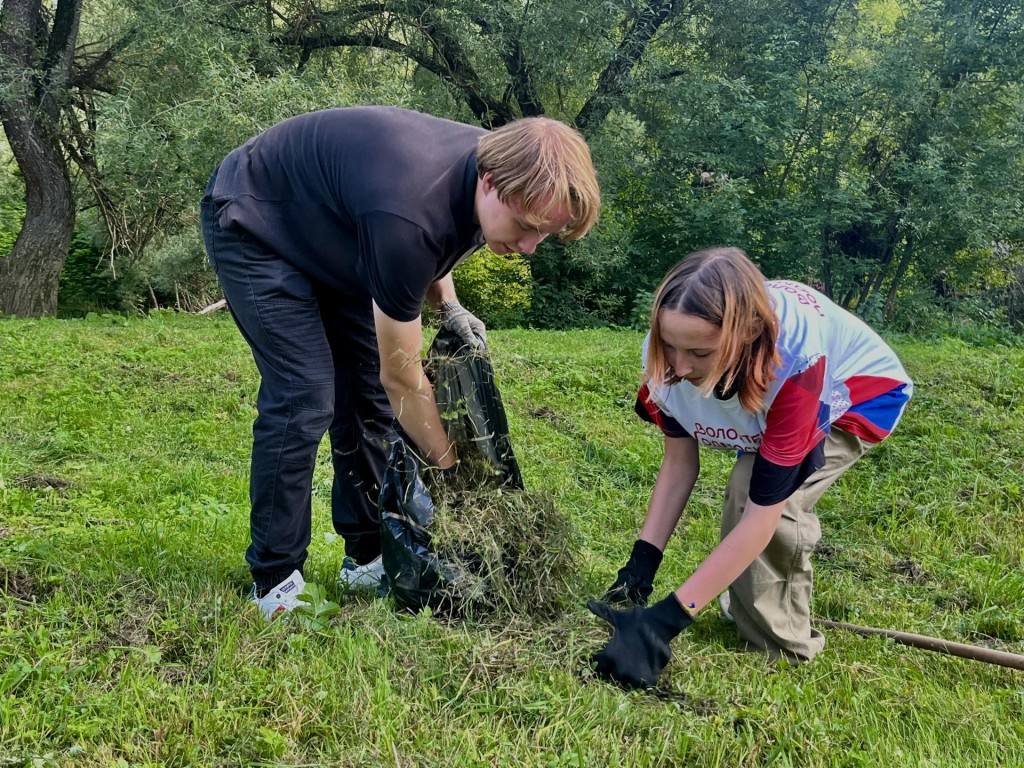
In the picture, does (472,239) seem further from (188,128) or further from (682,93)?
(682,93)

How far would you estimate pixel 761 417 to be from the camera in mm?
2455

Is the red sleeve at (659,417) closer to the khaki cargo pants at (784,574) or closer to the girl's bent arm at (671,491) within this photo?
the girl's bent arm at (671,491)

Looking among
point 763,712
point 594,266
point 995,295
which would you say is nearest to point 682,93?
point 594,266

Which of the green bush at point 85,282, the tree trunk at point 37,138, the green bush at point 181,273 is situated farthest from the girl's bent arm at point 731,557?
the green bush at point 85,282

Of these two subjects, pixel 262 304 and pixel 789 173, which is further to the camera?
pixel 789 173

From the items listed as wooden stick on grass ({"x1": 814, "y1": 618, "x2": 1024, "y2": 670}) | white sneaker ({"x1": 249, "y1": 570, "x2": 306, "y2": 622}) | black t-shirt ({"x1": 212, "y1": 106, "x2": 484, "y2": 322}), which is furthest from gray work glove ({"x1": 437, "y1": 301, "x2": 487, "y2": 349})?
wooden stick on grass ({"x1": 814, "y1": 618, "x2": 1024, "y2": 670})

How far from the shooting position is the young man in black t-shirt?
203 centimetres

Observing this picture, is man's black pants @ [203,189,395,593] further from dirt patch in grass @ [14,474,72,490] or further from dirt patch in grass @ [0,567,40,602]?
dirt patch in grass @ [14,474,72,490]

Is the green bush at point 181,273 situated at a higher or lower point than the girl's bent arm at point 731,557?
lower

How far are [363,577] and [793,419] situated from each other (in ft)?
4.97

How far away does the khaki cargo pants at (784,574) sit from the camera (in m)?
2.66

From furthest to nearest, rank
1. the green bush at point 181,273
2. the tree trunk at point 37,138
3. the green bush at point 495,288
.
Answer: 1. the green bush at point 495,288
2. the green bush at point 181,273
3. the tree trunk at point 37,138

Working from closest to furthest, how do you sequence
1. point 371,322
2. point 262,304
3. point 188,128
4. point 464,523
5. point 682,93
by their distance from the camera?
point 262,304 → point 464,523 → point 371,322 → point 188,128 → point 682,93

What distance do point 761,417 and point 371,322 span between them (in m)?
1.32
